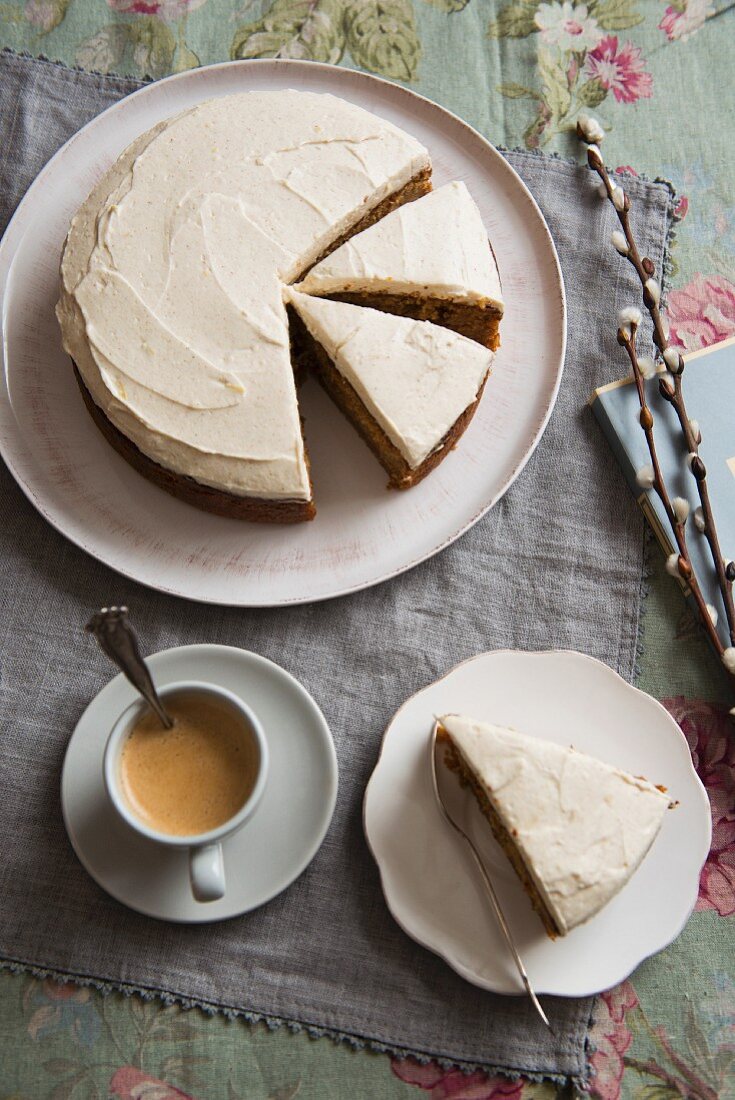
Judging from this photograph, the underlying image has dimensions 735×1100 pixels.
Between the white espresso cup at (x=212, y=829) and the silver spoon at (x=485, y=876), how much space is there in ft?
1.65

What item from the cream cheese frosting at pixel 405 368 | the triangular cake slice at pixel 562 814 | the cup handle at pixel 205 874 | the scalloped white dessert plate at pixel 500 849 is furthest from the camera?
the cream cheese frosting at pixel 405 368

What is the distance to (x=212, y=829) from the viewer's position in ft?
→ 7.65

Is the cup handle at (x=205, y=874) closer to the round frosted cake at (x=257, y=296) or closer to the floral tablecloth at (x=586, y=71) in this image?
the round frosted cake at (x=257, y=296)

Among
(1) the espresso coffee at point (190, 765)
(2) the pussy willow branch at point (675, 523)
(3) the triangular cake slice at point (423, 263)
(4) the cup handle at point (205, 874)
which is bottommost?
(4) the cup handle at point (205, 874)

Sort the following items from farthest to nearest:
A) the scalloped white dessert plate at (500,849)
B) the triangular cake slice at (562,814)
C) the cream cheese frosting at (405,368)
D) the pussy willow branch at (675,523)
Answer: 1. the pussy willow branch at (675,523)
2. the cream cheese frosting at (405,368)
3. the scalloped white dessert plate at (500,849)
4. the triangular cake slice at (562,814)

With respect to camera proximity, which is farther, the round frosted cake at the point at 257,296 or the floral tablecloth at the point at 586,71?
the floral tablecloth at the point at 586,71

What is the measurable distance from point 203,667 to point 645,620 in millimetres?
1335

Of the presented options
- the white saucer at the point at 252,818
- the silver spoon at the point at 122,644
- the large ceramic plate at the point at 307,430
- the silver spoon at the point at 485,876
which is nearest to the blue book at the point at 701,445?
the large ceramic plate at the point at 307,430

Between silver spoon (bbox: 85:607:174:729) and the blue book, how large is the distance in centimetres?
159

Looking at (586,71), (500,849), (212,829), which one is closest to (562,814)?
(500,849)

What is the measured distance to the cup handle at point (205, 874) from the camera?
221cm

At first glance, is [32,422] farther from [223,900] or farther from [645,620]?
[645,620]

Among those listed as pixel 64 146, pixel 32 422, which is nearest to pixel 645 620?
pixel 32 422

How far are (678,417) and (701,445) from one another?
112 mm
